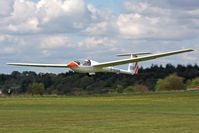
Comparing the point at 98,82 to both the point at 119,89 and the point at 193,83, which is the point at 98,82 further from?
the point at 193,83

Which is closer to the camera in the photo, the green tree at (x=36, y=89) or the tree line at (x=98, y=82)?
the tree line at (x=98, y=82)

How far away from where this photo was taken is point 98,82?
8119 cm

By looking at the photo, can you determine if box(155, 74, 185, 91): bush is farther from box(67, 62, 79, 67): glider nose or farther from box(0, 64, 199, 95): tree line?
box(67, 62, 79, 67): glider nose

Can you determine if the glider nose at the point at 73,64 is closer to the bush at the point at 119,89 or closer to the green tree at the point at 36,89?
the bush at the point at 119,89

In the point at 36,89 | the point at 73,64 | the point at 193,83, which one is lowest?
the point at 36,89

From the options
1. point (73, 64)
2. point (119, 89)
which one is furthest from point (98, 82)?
point (73, 64)

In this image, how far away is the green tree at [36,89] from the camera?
84250mm

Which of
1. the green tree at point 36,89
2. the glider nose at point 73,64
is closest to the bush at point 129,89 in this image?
the green tree at point 36,89

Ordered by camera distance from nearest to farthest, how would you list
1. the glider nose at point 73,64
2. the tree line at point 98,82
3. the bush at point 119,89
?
the glider nose at point 73,64 < the tree line at point 98,82 < the bush at point 119,89

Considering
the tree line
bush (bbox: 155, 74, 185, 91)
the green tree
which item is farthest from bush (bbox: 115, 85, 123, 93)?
the green tree

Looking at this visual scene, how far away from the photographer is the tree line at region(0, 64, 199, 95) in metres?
77.6

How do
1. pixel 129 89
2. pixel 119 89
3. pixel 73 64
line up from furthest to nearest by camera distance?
pixel 119 89 < pixel 129 89 < pixel 73 64

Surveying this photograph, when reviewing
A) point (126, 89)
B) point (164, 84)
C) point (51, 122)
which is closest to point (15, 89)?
point (126, 89)

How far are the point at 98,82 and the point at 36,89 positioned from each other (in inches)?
541
